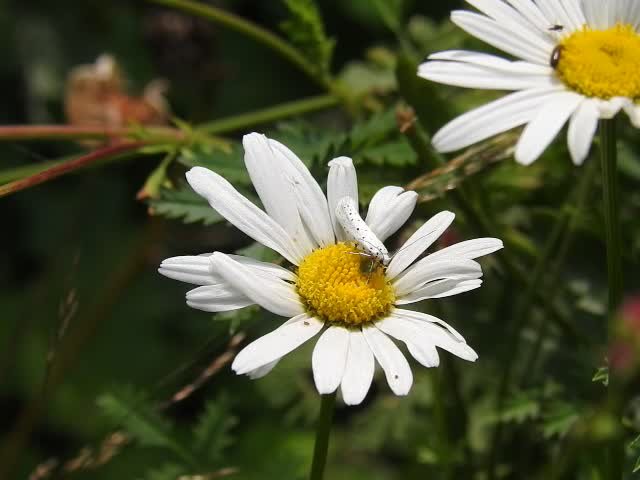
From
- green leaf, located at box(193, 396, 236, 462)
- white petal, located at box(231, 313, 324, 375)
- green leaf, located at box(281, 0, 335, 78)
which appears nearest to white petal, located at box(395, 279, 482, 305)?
white petal, located at box(231, 313, 324, 375)

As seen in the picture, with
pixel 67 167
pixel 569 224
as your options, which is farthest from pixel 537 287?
pixel 67 167

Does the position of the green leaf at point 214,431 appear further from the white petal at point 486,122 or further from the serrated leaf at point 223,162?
the white petal at point 486,122

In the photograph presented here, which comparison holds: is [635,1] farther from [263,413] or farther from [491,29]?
[263,413]

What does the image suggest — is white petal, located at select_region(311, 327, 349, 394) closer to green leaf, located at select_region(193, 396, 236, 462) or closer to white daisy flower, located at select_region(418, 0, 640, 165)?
white daisy flower, located at select_region(418, 0, 640, 165)

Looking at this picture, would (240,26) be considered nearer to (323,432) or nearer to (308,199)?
(308,199)

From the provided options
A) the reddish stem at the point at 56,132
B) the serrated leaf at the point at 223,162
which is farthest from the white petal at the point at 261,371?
the reddish stem at the point at 56,132

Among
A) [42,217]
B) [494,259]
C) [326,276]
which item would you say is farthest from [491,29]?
[42,217]

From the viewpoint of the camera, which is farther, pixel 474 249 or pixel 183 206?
pixel 183 206
